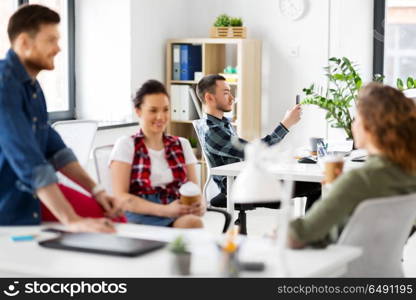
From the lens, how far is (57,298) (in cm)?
211

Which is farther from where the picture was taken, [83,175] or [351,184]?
[83,175]

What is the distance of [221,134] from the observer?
14.7 ft

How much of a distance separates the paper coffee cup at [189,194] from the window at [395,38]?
12.2 ft

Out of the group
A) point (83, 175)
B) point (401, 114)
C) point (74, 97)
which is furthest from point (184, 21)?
point (401, 114)

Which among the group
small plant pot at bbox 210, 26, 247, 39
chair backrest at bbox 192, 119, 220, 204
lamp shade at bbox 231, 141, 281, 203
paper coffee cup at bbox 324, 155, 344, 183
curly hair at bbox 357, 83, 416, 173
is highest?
small plant pot at bbox 210, 26, 247, 39

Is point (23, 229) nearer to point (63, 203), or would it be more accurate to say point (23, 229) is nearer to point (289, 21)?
point (63, 203)

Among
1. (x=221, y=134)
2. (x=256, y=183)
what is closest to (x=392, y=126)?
(x=256, y=183)

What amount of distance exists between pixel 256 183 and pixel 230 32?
182 inches

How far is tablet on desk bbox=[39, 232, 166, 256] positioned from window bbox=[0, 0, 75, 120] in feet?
12.6

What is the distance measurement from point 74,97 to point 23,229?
3959 millimetres

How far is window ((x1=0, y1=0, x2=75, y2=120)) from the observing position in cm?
617

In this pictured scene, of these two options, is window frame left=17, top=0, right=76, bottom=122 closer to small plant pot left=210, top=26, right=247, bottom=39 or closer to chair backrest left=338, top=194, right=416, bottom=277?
small plant pot left=210, top=26, right=247, bottom=39

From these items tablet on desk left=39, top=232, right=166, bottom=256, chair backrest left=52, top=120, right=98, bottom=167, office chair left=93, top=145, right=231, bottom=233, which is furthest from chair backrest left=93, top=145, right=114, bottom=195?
chair backrest left=52, top=120, right=98, bottom=167

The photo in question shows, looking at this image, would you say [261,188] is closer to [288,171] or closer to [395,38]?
[288,171]
